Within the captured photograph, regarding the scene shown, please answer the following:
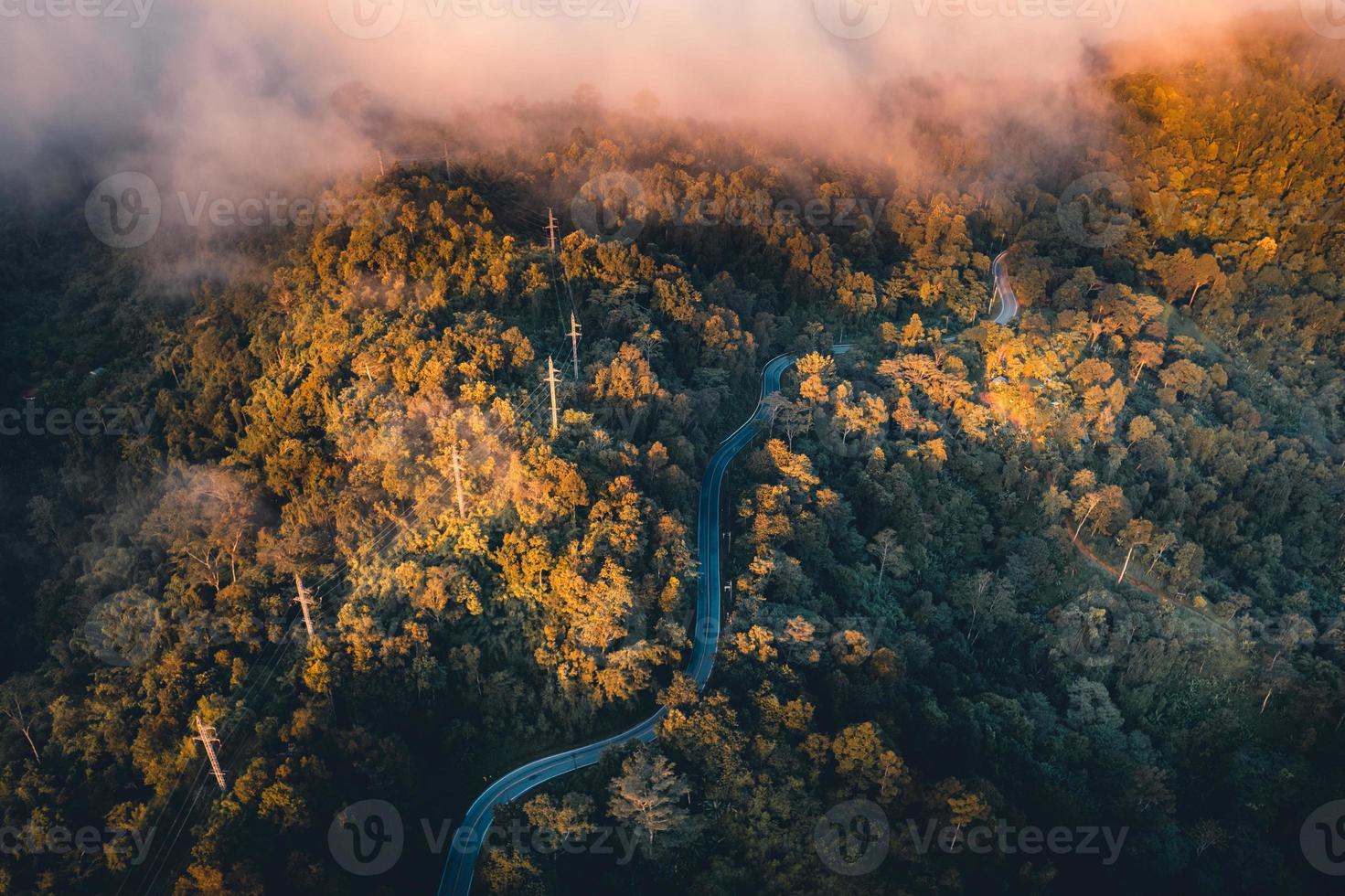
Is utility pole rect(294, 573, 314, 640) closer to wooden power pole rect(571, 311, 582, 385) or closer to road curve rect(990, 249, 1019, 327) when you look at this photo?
wooden power pole rect(571, 311, 582, 385)

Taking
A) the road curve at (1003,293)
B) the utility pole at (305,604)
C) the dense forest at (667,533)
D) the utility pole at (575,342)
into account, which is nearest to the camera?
the dense forest at (667,533)

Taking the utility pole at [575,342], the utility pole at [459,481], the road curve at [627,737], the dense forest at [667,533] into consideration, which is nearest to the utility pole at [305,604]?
the dense forest at [667,533]

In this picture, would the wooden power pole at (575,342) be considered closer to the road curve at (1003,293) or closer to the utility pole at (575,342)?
the utility pole at (575,342)

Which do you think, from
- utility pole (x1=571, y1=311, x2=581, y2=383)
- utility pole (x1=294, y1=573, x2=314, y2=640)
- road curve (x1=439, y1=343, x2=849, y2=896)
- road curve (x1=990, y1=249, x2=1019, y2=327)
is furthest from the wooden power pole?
road curve (x1=990, y1=249, x2=1019, y2=327)

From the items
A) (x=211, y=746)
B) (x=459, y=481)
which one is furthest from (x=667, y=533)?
(x=211, y=746)

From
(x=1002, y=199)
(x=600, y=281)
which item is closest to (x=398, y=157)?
(x=600, y=281)

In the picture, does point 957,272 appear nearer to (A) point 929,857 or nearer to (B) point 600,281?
(B) point 600,281

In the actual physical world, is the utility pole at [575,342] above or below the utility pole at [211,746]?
above
